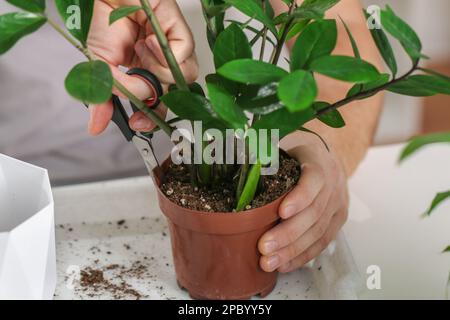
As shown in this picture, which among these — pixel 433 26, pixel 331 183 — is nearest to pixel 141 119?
pixel 331 183

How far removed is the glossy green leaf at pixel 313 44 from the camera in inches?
14.9

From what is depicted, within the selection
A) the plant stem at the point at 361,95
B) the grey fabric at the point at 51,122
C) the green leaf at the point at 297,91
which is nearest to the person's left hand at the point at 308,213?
the plant stem at the point at 361,95

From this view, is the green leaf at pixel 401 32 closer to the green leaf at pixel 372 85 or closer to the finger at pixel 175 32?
the green leaf at pixel 372 85

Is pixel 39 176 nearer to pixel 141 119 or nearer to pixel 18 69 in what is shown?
pixel 141 119

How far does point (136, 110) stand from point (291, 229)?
18cm

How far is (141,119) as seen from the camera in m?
Result: 0.52

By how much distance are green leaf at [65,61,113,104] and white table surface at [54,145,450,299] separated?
0.97 feet

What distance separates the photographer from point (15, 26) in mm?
380

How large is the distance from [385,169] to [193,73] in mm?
337

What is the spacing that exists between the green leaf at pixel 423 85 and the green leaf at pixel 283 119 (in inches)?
2.5

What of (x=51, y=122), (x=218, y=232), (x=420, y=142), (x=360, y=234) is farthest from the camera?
(x=51, y=122)

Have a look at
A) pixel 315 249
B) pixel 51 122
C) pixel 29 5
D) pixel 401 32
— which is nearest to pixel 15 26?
pixel 29 5

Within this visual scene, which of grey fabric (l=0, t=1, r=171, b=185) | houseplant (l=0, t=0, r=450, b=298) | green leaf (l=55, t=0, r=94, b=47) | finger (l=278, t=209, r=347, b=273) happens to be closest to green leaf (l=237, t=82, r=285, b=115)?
houseplant (l=0, t=0, r=450, b=298)

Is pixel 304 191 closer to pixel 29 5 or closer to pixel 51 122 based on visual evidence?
pixel 29 5
